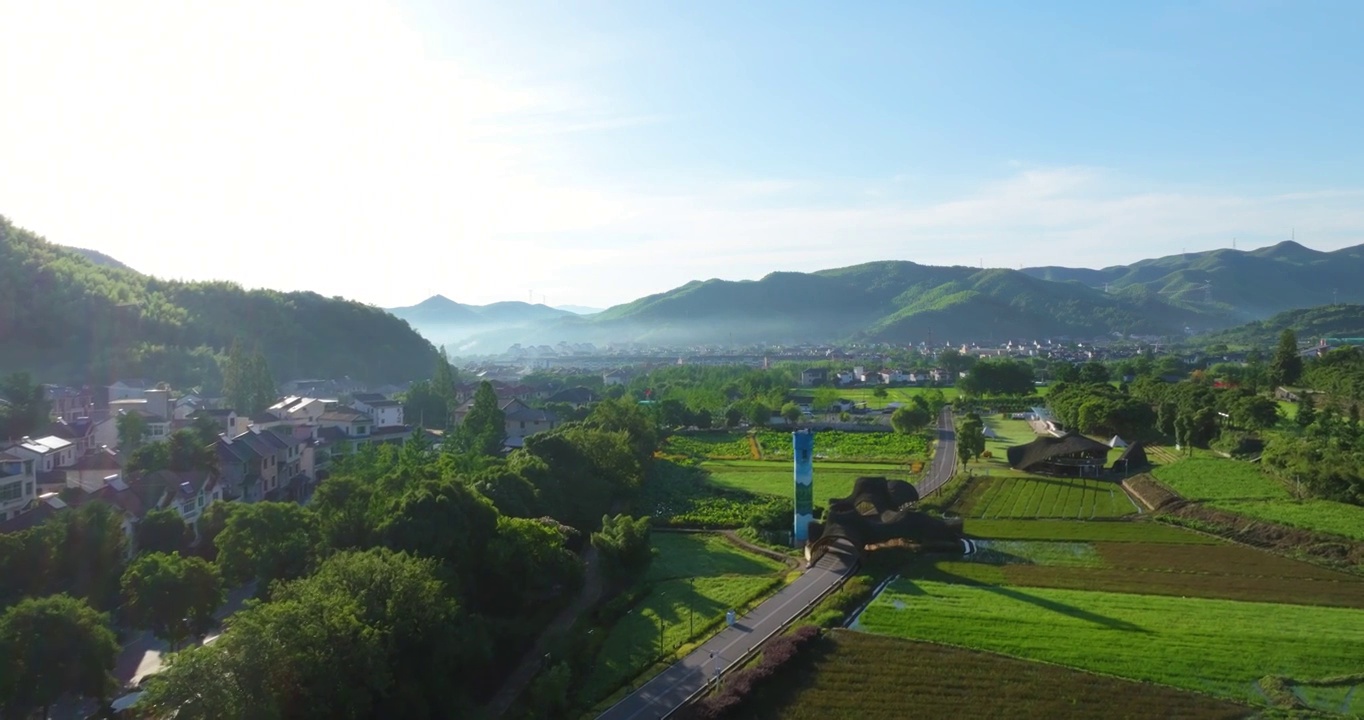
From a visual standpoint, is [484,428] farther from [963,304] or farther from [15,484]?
[963,304]

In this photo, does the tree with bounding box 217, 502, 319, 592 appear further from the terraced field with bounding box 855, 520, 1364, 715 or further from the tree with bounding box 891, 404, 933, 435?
the tree with bounding box 891, 404, 933, 435

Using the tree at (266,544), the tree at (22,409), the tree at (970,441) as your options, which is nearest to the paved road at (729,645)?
the tree at (266,544)

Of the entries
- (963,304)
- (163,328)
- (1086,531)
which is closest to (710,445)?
(1086,531)

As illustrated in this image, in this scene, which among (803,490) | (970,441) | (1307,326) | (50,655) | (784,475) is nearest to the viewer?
(50,655)

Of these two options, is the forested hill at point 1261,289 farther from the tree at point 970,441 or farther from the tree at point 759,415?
the tree at point 970,441

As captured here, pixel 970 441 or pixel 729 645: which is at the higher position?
pixel 970 441

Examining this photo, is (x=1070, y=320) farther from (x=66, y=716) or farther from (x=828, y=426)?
(x=66, y=716)
